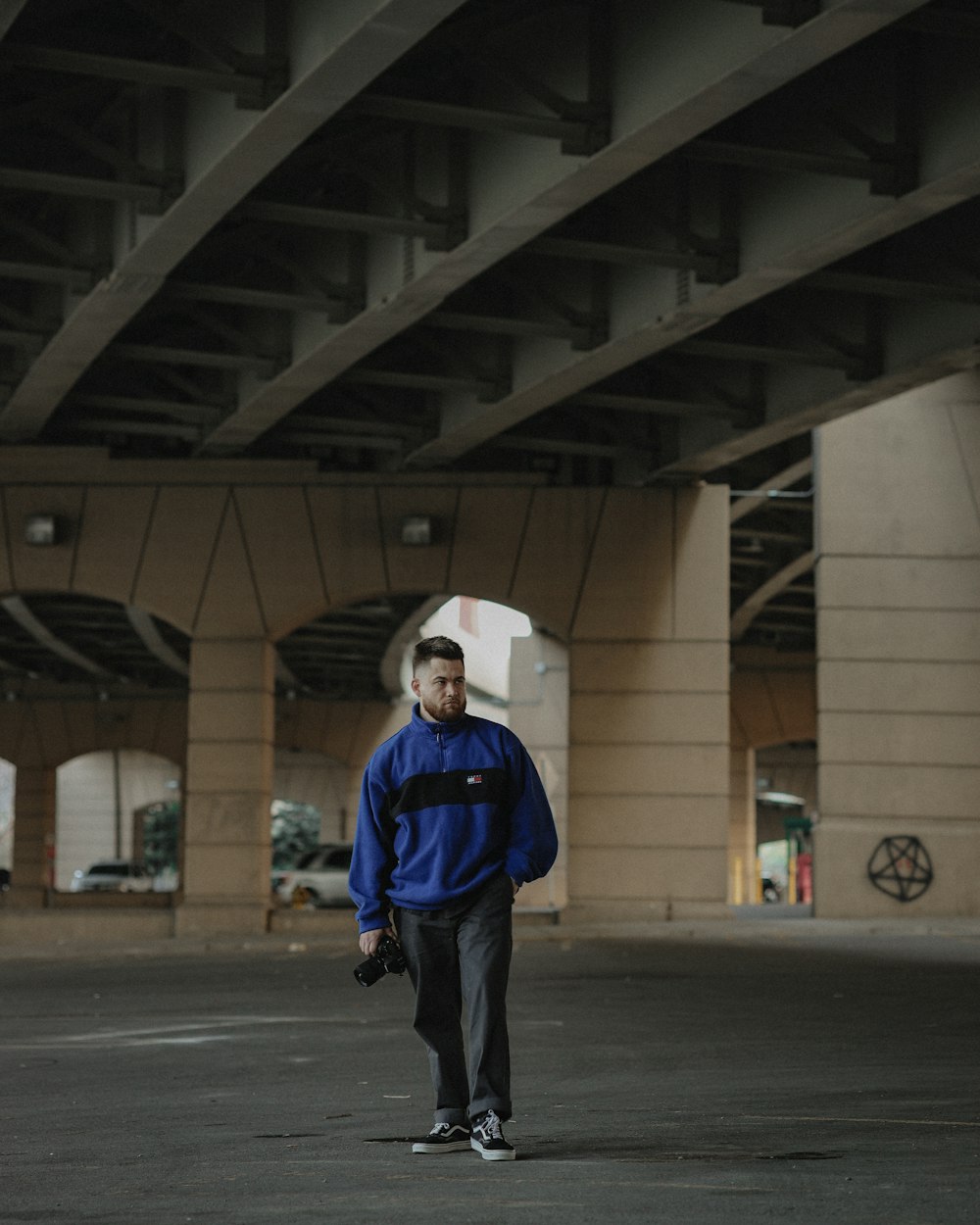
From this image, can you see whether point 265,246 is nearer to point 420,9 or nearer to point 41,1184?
point 420,9

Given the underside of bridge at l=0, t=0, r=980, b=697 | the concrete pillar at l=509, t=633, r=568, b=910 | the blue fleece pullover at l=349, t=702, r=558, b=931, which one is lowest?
the blue fleece pullover at l=349, t=702, r=558, b=931

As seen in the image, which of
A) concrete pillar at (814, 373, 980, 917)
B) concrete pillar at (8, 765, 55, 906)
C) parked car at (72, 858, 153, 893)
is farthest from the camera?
Answer: parked car at (72, 858, 153, 893)

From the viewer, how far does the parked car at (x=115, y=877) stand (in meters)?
62.8

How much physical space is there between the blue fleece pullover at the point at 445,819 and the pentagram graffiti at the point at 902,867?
22.8 m

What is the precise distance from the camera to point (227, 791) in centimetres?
2559

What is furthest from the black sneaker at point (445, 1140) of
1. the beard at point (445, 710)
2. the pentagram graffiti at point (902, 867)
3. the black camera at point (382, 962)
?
the pentagram graffiti at point (902, 867)

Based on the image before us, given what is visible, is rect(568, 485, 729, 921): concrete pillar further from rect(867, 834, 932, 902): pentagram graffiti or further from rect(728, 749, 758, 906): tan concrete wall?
rect(728, 749, 758, 906): tan concrete wall

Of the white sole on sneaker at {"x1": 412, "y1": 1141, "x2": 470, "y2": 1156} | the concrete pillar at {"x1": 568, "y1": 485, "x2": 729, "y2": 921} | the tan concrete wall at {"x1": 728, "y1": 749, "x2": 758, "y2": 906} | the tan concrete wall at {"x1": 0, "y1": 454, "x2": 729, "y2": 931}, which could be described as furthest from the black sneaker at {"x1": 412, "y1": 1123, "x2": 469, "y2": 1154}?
the tan concrete wall at {"x1": 728, "y1": 749, "x2": 758, "y2": 906}

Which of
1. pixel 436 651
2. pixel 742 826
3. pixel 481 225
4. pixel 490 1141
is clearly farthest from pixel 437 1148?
pixel 742 826

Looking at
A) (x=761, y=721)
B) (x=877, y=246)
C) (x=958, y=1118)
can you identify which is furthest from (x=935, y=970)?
(x=761, y=721)

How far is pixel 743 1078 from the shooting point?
30.5ft

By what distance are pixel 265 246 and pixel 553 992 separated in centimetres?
783

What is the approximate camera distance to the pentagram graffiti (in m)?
28.6

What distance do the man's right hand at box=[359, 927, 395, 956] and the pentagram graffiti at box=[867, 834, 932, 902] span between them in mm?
22981
